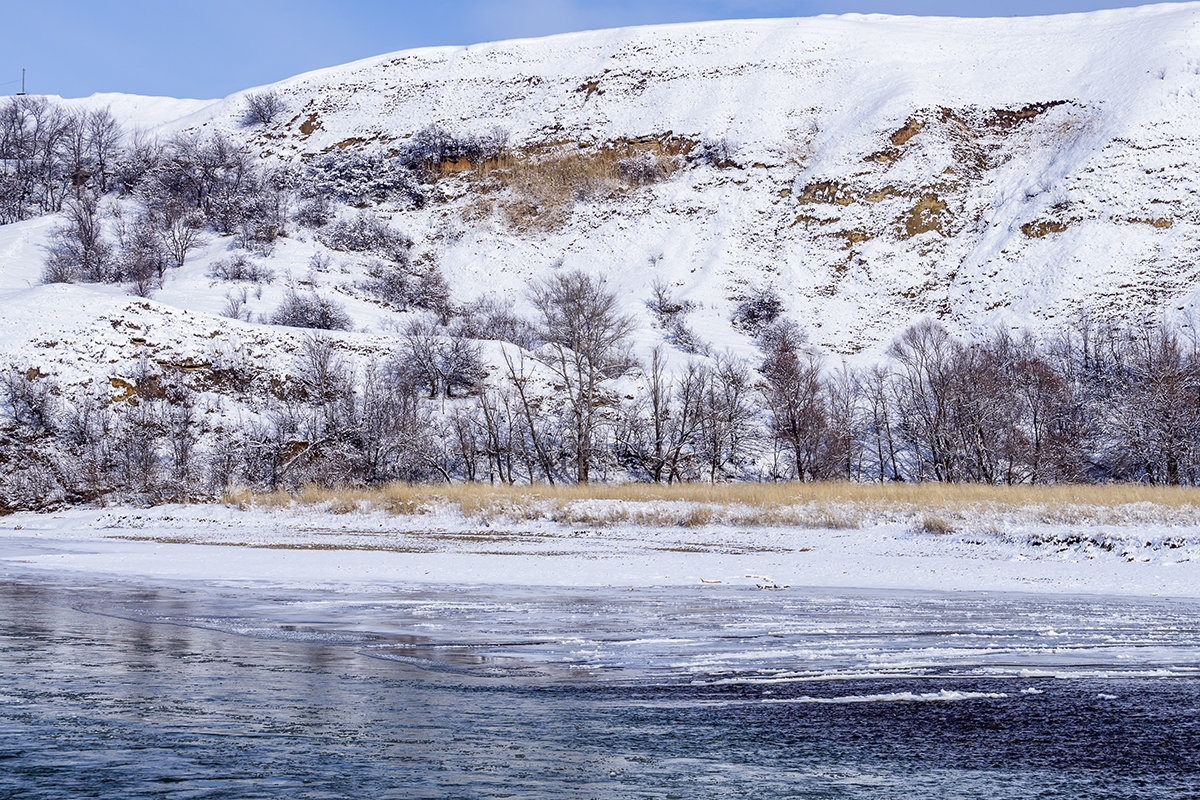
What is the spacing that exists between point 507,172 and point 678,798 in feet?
323

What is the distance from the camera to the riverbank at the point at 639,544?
1515 cm

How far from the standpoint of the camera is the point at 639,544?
23.4 m

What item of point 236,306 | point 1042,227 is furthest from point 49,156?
point 1042,227

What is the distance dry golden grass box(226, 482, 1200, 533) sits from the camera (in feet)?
80.8

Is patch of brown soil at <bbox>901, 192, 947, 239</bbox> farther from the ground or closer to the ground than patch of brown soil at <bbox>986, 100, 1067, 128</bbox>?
closer to the ground

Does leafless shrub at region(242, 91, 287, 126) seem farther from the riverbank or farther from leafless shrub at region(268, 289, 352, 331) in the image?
the riverbank

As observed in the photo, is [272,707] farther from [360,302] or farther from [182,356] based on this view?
[360,302]

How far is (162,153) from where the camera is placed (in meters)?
103

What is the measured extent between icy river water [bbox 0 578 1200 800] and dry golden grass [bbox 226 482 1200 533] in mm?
15059

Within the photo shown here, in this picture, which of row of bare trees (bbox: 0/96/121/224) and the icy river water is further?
row of bare trees (bbox: 0/96/121/224)

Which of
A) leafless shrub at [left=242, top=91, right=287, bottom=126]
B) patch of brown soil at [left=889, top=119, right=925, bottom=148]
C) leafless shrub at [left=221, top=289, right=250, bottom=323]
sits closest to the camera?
leafless shrub at [left=221, top=289, right=250, bottom=323]

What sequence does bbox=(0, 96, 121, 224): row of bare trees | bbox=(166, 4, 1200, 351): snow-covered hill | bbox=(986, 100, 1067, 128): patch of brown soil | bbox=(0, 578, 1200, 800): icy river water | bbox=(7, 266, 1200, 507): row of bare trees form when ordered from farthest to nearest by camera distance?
1. bbox=(0, 96, 121, 224): row of bare trees
2. bbox=(986, 100, 1067, 128): patch of brown soil
3. bbox=(166, 4, 1200, 351): snow-covered hill
4. bbox=(7, 266, 1200, 507): row of bare trees
5. bbox=(0, 578, 1200, 800): icy river water

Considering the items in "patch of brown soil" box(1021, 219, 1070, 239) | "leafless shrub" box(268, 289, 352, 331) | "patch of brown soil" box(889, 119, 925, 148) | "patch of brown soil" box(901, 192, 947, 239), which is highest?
"patch of brown soil" box(889, 119, 925, 148)

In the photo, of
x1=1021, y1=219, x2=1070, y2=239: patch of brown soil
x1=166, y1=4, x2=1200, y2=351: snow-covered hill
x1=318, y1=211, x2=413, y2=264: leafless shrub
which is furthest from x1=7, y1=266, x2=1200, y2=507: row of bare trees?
x1=318, y1=211, x2=413, y2=264: leafless shrub
